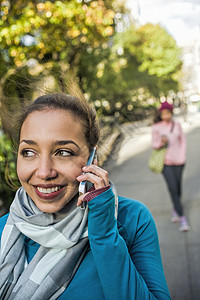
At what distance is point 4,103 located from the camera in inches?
65.1

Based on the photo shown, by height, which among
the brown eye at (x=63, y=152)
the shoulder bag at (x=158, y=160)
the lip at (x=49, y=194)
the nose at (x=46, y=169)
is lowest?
the shoulder bag at (x=158, y=160)

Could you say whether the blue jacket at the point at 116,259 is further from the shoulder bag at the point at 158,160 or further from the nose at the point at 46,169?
the shoulder bag at the point at 158,160

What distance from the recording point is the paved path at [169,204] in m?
3.25

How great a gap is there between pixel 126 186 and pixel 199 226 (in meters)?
2.66

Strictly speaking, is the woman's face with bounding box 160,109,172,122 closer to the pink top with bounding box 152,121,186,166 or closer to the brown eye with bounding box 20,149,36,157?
the pink top with bounding box 152,121,186,166

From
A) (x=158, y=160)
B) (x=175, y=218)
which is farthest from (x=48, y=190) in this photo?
(x=175, y=218)

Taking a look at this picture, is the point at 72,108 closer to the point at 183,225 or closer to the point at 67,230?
the point at 67,230

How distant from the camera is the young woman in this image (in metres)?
1.21

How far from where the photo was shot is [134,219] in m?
1.48

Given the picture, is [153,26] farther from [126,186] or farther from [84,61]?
[126,186]

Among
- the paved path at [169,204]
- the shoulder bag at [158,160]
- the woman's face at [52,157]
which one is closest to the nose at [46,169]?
the woman's face at [52,157]

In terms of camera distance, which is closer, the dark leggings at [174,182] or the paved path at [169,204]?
the paved path at [169,204]

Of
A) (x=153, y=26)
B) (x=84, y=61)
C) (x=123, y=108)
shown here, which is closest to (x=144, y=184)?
(x=123, y=108)

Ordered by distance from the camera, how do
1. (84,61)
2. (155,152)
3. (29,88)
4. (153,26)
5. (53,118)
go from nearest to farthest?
(53,118) < (29,88) < (155,152) < (84,61) < (153,26)
